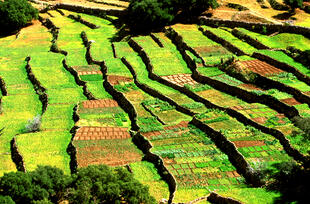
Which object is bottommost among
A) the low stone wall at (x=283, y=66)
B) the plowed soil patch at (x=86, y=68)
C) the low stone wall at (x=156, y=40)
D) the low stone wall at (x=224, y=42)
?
the plowed soil patch at (x=86, y=68)

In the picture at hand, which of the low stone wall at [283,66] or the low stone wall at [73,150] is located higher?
the low stone wall at [283,66]

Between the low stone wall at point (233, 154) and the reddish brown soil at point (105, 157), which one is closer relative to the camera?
the low stone wall at point (233, 154)

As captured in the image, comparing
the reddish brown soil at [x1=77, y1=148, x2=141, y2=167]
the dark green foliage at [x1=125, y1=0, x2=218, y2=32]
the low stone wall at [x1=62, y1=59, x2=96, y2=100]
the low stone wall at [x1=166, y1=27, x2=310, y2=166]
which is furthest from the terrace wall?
the dark green foliage at [x1=125, y1=0, x2=218, y2=32]

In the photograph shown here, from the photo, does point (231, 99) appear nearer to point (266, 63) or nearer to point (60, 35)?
point (266, 63)

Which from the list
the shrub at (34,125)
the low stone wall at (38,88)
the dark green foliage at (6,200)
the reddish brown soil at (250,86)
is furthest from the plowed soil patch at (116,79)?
the dark green foliage at (6,200)

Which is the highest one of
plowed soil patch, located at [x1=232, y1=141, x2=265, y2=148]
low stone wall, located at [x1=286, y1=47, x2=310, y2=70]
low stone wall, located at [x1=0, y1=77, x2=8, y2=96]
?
low stone wall, located at [x1=286, y1=47, x2=310, y2=70]

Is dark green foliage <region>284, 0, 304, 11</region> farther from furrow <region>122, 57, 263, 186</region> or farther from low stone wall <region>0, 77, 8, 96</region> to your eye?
low stone wall <region>0, 77, 8, 96</region>

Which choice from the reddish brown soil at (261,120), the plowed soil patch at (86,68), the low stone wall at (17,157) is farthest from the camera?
the plowed soil patch at (86,68)

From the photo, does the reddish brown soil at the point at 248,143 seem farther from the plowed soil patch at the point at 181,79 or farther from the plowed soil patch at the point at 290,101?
the plowed soil patch at the point at 181,79
